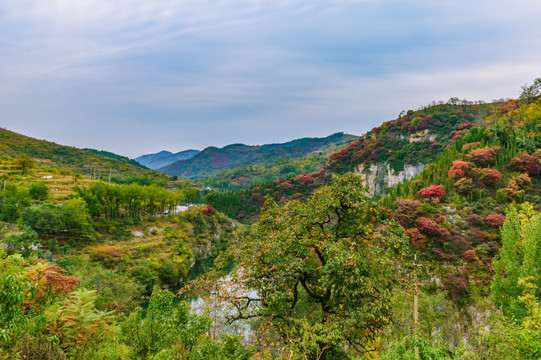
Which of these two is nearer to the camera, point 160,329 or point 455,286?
point 160,329

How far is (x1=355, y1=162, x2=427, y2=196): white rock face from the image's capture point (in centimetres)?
6178

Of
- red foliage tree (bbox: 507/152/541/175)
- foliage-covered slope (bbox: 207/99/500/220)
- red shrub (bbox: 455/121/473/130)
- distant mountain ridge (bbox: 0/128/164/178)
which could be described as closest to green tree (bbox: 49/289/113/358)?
red foliage tree (bbox: 507/152/541/175)

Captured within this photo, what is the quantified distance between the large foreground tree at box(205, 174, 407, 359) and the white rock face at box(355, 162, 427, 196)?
55464mm

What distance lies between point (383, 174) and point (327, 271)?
63866 millimetres

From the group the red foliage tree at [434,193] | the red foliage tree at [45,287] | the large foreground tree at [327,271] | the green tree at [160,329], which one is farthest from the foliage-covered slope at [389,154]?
the green tree at [160,329]

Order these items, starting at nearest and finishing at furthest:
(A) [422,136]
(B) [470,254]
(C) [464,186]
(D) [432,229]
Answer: (B) [470,254] → (D) [432,229] → (C) [464,186] → (A) [422,136]

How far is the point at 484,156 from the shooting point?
2688 cm

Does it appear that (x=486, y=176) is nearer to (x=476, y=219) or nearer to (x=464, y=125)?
(x=476, y=219)

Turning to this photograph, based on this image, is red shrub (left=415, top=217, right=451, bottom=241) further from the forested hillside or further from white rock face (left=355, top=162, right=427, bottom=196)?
white rock face (left=355, top=162, right=427, bottom=196)

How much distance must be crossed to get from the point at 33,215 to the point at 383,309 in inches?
1339

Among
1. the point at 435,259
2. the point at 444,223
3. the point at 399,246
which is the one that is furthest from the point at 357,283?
the point at 444,223

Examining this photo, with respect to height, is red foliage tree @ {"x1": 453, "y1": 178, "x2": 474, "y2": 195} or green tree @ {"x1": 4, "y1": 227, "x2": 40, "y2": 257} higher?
red foliage tree @ {"x1": 453, "y1": 178, "x2": 474, "y2": 195}

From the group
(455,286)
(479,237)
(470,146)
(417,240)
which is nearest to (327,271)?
(455,286)

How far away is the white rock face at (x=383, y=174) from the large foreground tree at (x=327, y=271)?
5546 cm
